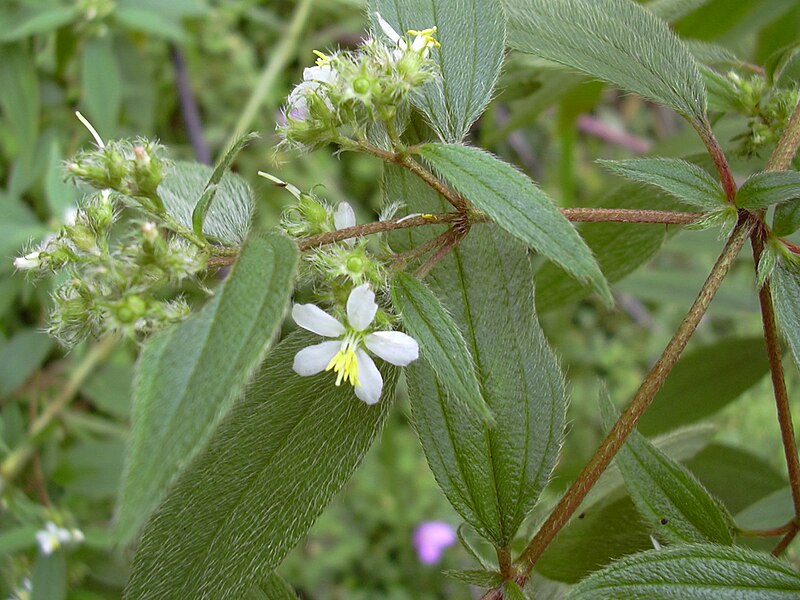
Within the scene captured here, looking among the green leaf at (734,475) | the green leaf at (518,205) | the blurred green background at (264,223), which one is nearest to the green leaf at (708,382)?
the blurred green background at (264,223)

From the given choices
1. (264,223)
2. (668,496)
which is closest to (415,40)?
(668,496)

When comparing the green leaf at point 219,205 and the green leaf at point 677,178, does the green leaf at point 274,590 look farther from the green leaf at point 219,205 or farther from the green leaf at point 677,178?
the green leaf at point 677,178

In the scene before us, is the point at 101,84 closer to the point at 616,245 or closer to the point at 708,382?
the point at 616,245

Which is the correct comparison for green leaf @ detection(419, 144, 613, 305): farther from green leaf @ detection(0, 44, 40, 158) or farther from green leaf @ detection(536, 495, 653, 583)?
green leaf @ detection(0, 44, 40, 158)

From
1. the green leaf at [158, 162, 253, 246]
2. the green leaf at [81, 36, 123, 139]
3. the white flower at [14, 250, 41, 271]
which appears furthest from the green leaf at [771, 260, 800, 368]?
the green leaf at [81, 36, 123, 139]

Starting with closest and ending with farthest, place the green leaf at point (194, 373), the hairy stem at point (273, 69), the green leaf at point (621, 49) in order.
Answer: the green leaf at point (194, 373) → the green leaf at point (621, 49) → the hairy stem at point (273, 69)
